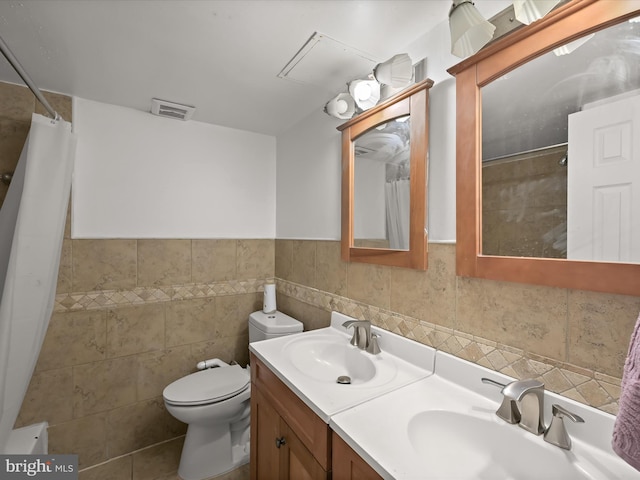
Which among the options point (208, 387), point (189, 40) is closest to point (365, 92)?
point (189, 40)

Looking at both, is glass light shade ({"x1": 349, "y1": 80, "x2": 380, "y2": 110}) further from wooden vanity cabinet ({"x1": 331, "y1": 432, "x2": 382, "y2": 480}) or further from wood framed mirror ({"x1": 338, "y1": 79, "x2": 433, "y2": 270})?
wooden vanity cabinet ({"x1": 331, "y1": 432, "x2": 382, "y2": 480})

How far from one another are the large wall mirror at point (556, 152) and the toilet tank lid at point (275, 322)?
1.17m

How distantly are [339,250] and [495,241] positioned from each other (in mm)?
831

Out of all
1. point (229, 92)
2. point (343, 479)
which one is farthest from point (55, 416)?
point (229, 92)

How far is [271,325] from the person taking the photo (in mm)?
1843

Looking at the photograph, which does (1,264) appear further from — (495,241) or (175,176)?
(495,241)

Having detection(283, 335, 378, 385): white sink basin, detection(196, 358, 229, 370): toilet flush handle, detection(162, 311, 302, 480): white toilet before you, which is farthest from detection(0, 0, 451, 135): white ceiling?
detection(196, 358, 229, 370): toilet flush handle

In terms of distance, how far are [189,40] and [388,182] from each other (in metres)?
1.03

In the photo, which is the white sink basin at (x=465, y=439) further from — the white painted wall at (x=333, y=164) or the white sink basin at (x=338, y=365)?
the white painted wall at (x=333, y=164)

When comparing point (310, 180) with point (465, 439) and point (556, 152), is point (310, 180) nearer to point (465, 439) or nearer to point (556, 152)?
point (556, 152)

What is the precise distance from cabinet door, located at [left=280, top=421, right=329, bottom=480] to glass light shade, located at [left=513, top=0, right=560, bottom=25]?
1370mm

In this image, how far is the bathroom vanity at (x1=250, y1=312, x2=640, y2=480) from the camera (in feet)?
2.22

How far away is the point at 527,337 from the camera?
845mm

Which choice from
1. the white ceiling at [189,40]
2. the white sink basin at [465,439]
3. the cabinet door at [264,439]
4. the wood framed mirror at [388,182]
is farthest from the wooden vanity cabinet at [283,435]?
the white ceiling at [189,40]
